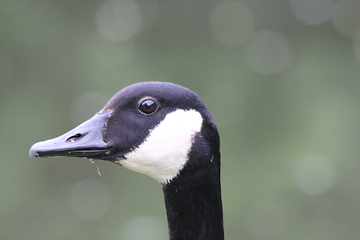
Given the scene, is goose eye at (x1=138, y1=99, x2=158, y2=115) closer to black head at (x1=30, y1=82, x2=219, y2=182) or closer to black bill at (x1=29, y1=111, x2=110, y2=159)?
black head at (x1=30, y1=82, x2=219, y2=182)

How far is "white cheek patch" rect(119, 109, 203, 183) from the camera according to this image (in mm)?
1200

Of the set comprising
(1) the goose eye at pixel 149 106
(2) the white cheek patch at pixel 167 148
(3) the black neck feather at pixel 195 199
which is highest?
(1) the goose eye at pixel 149 106

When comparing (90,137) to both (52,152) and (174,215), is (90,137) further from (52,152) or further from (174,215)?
(174,215)

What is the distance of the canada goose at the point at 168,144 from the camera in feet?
3.95

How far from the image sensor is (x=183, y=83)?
5.27 m

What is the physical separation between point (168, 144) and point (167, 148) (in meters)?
0.01

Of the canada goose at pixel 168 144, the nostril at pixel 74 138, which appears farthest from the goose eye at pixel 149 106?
the nostril at pixel 74 138

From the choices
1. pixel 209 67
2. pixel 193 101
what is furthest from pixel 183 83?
pixel 193 101

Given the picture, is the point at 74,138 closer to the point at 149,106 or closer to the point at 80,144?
the point at 80,144

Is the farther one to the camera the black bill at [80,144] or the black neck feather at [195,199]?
the black neck feather at [195,199]

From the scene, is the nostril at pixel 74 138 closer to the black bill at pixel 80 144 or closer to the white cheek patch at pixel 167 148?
the black bill at pixel 80 144

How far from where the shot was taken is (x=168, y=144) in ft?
3.93

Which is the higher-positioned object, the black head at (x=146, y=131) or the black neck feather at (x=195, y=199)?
the black head at (x=146, y=131)

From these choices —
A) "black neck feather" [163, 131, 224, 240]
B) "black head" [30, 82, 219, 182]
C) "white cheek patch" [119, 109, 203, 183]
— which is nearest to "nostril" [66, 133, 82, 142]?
"black head" [30, 82, 219, 182]
